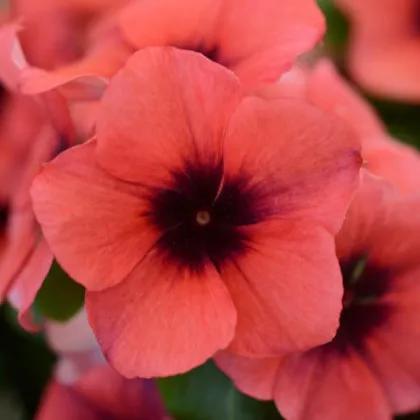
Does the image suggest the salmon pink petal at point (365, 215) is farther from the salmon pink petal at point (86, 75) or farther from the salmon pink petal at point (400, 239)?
the salmon pink petal at point (86, 75)

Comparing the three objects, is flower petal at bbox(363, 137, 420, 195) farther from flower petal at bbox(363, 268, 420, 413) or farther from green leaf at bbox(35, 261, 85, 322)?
green leaf at bbox(35, 261, 85, 322)

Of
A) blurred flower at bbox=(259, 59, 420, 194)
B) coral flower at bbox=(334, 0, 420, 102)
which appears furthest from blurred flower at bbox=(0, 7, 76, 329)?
coral flower at bbox=(334, 0, 420, 102)

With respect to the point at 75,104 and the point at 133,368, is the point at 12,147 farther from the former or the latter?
the point at 133,368

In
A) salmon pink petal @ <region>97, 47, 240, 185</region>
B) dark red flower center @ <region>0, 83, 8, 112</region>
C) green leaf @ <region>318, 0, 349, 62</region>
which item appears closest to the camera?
salmon pink petal @ <region>97, 47, 240, 185</region>

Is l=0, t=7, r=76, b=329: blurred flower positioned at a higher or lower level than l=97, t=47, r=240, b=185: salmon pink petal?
lower


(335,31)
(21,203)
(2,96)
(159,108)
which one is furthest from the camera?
(335,31)

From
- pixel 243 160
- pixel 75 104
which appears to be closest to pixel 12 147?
pixel 75 104

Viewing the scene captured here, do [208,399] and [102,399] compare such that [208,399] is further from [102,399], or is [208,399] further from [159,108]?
[159,108]

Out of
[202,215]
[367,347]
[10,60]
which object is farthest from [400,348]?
[10,60]
